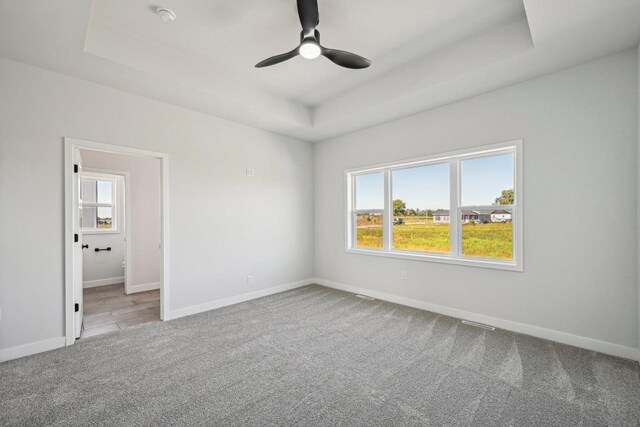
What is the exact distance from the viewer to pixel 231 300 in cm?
423

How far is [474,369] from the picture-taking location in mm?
2416

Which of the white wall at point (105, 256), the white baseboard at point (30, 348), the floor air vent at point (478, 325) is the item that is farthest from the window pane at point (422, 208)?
the white wall at point (105, 256)

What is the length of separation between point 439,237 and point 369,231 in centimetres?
118

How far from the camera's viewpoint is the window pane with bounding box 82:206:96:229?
18.0 feet

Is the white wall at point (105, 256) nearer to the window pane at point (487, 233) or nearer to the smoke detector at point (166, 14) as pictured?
the smoke detector at point (166, 14)

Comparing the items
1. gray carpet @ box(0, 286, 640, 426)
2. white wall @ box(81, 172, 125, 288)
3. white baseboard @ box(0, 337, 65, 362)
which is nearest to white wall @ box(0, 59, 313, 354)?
white baseboard @ box(0, 337, 65, 362)

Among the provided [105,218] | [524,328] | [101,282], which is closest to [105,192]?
[105,218]

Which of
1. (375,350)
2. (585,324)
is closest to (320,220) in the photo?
(375,350)

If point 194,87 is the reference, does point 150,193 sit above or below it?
below

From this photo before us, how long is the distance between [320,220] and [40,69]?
407cm

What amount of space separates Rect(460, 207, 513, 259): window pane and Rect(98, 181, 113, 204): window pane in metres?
6.38

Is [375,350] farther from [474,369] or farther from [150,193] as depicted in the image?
[150,193]

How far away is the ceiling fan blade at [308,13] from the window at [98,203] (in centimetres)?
524

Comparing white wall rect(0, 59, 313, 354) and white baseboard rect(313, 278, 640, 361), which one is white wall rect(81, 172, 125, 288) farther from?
white baseboard rect(313, 278, 640, 361)
